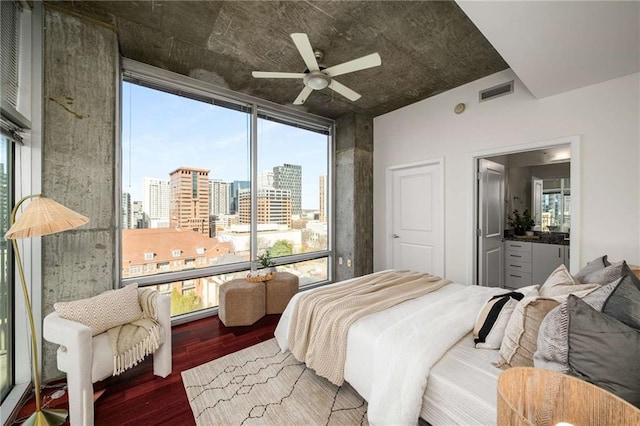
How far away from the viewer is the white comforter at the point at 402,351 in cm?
133

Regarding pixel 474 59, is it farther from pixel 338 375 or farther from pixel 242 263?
pixel 242 263

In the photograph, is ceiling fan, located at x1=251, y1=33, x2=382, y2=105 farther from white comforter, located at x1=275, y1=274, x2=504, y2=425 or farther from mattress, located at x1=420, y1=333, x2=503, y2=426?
mattress, located at x1=420, y1=333, x2=503, y2=426

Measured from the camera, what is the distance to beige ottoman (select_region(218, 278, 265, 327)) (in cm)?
290

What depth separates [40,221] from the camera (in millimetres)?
1502

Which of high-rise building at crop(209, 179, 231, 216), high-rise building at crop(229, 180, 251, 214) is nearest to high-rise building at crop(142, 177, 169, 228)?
high-rise building at crop(209, 179, 231, 216)

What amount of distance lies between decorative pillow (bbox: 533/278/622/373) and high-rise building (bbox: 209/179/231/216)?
327cm

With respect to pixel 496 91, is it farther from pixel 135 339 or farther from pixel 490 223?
pixel 135 339

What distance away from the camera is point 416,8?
204 centimetres

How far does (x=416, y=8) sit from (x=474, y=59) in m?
1.12

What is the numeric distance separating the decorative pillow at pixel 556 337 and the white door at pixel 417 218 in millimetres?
2433

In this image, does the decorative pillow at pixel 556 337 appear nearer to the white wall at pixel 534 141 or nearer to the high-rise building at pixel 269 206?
the white wall at pixel 534 141

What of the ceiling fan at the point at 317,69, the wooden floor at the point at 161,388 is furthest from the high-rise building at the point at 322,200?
the wooden floor at the point at 161,388

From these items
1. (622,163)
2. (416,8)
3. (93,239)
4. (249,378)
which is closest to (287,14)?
(416,8)

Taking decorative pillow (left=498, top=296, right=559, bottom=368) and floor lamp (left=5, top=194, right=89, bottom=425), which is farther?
floor lamp (left=5, top=194, right=89, bottom=425)
